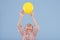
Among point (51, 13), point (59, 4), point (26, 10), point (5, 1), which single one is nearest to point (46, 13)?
point (51, 13)

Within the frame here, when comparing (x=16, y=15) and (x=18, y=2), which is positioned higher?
(x=18, y=2)

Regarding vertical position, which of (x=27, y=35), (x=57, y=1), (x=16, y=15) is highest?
(x=57, y=1)

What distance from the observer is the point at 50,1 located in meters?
1.91

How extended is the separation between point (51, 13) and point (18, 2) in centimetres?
39

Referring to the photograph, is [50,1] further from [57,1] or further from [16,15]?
[16,15]

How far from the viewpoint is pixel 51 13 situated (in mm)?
1896

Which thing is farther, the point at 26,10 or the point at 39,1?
the point at 39,1

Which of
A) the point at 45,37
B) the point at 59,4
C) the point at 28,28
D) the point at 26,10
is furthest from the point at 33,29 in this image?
the point at 59,4

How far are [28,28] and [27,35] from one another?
0.05m

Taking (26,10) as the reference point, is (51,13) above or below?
above

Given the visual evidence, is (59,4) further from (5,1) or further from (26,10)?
(26,10)

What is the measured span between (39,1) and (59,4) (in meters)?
0.22

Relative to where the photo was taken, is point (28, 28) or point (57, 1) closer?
point (28, 28)

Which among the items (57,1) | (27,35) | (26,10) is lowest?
(27,35)
